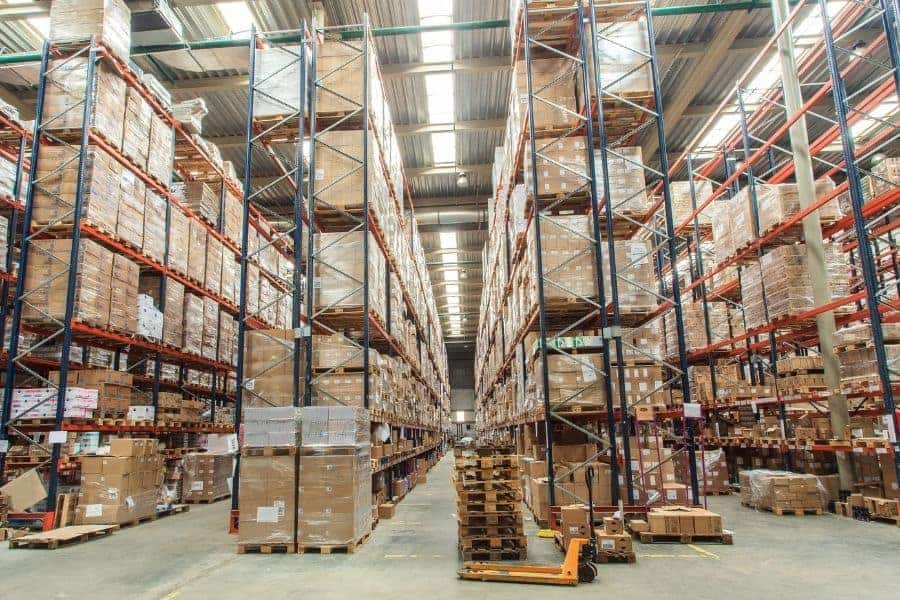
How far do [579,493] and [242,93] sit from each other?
1196 centimetres

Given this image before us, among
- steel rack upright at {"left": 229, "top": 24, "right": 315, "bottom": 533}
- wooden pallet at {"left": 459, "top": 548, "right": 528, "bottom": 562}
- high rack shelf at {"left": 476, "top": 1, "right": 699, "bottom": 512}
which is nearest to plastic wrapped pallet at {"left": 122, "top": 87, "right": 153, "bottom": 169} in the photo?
steel rack upright at {"left": 229, "top": 24, "right": 315, "bottom": 533}

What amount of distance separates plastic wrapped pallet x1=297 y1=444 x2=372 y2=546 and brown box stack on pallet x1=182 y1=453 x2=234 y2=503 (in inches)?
233

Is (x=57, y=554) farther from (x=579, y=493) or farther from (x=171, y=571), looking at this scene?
(x=579, y=493)

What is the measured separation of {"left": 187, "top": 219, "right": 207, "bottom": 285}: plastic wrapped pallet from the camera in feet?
38.6

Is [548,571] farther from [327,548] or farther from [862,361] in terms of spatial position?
[862,361]

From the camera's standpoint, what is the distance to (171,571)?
Answer: 561 centimetres

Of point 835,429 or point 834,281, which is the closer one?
point 835,429

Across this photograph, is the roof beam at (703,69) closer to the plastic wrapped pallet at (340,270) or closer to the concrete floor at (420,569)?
the plastic wrapped pallet at (340,270)

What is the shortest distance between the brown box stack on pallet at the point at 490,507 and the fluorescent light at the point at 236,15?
370 inches

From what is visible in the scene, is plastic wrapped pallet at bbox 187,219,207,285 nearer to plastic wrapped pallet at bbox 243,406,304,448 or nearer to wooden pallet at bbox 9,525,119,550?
wooden pallet at bbox 9,525,119,550

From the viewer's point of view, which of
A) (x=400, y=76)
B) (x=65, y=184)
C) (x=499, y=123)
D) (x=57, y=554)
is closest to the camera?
(x=57, y=554)

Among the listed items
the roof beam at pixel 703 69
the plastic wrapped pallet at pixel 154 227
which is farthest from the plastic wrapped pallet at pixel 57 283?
the roof beam at pixel 703 69

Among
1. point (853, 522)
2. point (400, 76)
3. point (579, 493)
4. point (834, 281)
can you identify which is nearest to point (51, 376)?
point (579, 493)

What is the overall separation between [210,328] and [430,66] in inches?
295
